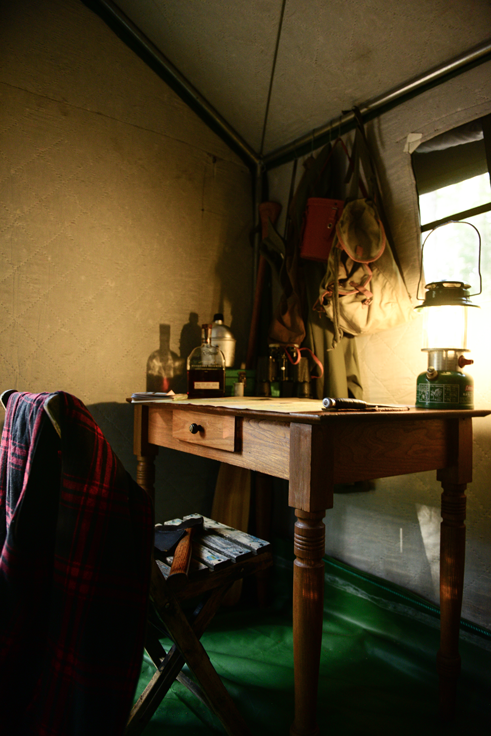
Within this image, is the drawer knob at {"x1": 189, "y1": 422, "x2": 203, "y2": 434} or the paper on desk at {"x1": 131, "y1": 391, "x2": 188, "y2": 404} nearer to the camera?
the drawer knob at {"x1": 189, "y1": 422, "x2": 203, "y2": 434}

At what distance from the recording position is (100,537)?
2.49 feet

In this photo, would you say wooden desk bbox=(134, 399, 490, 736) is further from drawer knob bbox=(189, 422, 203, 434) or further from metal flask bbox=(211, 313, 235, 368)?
metal flask bbox=(211, 313, 235, 368)

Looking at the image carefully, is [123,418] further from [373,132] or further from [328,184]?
[373,132]

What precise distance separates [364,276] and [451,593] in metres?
0.97

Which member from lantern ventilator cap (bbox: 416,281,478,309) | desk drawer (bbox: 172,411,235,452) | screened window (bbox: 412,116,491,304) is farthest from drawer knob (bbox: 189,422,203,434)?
screened window (bbox: 412,116,491,304)

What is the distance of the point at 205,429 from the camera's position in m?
1.21

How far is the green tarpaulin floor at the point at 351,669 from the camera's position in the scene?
1.15 meters

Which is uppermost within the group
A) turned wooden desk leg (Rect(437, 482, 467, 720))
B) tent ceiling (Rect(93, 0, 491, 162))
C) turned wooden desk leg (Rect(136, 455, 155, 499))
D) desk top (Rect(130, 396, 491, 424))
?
tent ceiling (Rect(93, 0, 491, 162))

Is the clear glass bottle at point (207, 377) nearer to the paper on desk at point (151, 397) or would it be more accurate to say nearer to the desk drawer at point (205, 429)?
the paper on desk at point (151, 397)

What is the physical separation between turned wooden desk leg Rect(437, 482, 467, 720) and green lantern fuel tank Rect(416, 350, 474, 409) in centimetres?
23

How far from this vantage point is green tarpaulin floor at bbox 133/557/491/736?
115 centimetres

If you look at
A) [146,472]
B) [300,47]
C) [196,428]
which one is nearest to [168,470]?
[146,472]

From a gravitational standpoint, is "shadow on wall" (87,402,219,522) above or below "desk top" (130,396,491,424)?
below

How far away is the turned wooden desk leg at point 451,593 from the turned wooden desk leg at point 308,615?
1.49 ft
